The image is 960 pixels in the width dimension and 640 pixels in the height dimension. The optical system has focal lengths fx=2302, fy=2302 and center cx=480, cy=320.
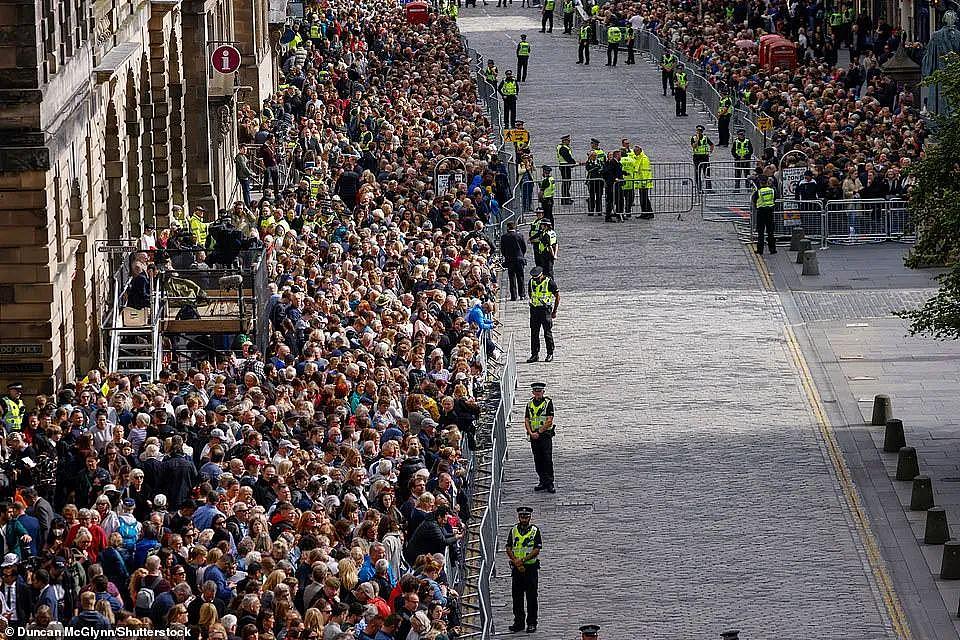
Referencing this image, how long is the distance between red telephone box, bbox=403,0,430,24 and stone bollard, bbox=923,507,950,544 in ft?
184

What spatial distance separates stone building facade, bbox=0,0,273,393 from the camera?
30.7 m

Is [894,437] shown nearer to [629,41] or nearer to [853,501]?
[853,501]

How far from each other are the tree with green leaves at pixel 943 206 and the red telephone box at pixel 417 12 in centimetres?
5190

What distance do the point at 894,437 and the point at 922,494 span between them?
291 cm

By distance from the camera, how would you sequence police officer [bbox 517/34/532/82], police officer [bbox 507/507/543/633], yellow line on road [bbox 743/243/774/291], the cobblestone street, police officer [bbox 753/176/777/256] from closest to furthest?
police officer [bbox 507/507/543/633] < the cobblestone street < yellow line on road [bbox 743/243/774/291] < police officer [bbox 753/176/777/256] < police officer [bbox 517/34/532/82]

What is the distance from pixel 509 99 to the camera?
215 feet

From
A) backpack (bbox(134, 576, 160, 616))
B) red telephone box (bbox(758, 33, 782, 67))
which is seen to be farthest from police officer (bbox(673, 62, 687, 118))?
backpack (bbox(134, 576, 160, 616))

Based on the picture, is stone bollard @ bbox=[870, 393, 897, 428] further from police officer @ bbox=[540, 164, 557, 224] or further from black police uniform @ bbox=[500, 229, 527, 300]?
police officer @ bbox=[540, 164, 557, 224]

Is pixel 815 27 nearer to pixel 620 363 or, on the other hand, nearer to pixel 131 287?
pixel 620 363

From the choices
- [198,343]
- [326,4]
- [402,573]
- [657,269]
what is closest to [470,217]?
[657,269]

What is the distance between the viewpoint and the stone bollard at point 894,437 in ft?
105

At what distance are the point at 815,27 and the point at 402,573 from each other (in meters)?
60.1

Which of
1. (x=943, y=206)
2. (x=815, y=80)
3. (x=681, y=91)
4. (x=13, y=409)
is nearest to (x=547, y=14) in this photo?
(x=681, y=91)

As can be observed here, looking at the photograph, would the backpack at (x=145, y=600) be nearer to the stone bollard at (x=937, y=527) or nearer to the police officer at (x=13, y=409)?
the police officer at (x=13, y=409)
